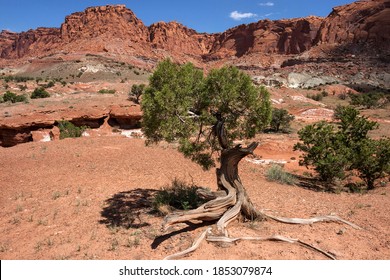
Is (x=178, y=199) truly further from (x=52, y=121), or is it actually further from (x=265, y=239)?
(x=52, y=121)

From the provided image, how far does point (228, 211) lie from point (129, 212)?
2949 millimetres

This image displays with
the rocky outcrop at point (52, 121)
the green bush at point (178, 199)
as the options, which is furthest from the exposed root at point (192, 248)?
the rocky outcrop at point (52, 121)

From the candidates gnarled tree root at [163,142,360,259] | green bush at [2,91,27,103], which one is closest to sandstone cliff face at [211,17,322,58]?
green bush at [2,91,27,103]

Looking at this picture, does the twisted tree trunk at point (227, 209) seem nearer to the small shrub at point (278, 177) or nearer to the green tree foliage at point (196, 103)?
the green tree foliage at point (196, 103)

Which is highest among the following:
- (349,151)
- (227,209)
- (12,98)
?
(12,98)

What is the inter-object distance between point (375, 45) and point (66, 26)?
95942 millimetres

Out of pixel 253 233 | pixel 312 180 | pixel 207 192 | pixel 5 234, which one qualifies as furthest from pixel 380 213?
pixel 5 234

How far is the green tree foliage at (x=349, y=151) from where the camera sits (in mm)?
12539

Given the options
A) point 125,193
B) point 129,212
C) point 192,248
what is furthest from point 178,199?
point 192,248

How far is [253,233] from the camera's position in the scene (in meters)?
6.36

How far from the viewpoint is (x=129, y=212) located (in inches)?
317

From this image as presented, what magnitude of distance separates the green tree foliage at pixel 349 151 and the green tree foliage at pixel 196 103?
6984 millimetres

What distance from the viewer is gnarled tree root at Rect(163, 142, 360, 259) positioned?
232 inches

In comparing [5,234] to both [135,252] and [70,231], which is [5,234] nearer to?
[70,231]
